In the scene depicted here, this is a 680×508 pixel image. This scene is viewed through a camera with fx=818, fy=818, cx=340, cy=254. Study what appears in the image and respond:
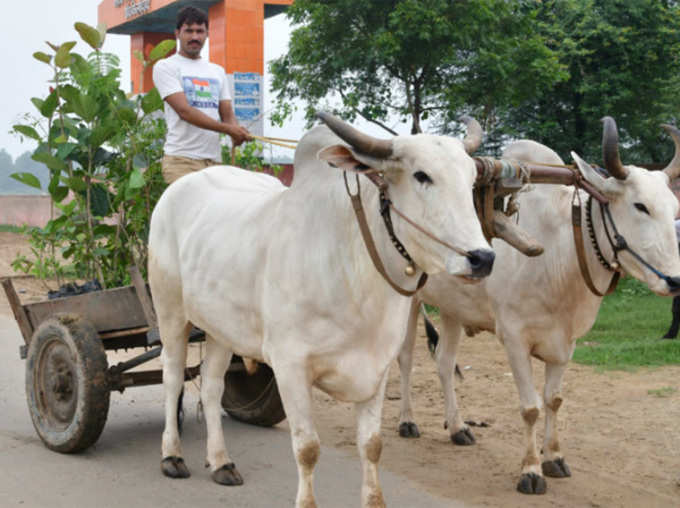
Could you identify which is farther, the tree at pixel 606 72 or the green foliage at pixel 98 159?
the tree at pixel 606 72

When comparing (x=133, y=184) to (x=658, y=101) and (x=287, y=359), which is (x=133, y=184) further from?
(x=658, y=101)

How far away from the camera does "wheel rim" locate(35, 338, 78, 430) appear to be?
4.83 metres

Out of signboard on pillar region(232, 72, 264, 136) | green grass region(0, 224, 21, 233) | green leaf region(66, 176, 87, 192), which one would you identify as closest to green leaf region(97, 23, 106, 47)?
green leaf region(66, 176, 87, 192)

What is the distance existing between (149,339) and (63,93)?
172 centimetres

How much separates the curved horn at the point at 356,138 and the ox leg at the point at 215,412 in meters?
1.95

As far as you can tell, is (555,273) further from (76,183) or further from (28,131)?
(28,131)

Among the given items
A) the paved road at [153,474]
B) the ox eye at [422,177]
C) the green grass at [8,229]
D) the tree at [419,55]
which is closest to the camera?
the ox eye at [422,177]

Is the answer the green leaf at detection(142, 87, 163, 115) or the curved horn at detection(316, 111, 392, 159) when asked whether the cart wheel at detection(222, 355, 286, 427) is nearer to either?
the green leaf at detection(142, 87, 163, 115)

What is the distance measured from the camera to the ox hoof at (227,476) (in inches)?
175

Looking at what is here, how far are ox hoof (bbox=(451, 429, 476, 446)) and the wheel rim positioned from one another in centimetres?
242

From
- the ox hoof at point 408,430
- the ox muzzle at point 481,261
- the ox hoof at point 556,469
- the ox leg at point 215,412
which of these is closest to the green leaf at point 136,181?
the ox leg at point 215,412

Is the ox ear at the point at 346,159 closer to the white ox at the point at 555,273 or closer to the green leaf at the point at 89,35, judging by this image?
the white ox at the point at 555,273

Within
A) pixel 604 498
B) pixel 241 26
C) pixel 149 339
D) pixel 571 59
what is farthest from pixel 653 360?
pixel 241 26

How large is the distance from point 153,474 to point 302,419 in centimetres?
151
